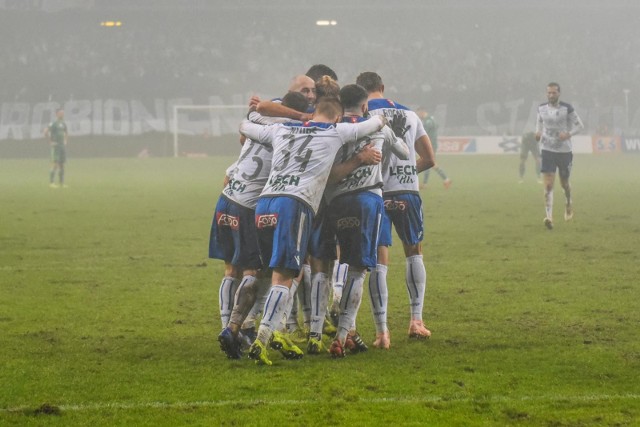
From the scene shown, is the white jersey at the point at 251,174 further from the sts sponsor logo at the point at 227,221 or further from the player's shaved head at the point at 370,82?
the player's shaved head at the point at 370,82

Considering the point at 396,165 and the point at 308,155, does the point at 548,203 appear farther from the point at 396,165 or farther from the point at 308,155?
the point at 308,155

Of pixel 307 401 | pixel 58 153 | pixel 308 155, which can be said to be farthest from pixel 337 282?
pixel 58 153

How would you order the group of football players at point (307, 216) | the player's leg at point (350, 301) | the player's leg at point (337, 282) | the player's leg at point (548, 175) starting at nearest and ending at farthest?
the group of football players at point (307, 216) → the player's leg at point (350, 301) → the player's leg at point (337, 282) → the player's leg at point (548, 175)

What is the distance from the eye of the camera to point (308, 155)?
7.09 m

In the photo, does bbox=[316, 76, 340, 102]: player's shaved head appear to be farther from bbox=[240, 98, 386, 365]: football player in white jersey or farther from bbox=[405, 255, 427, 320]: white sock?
bbox=[405, 255, 427, 320]: white sock

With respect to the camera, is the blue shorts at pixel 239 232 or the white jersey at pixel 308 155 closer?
the white jersey at pixel 308 155

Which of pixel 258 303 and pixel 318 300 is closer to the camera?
pixel 318 300

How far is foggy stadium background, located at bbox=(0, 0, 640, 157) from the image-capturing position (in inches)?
2205

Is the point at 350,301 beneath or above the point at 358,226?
beneath

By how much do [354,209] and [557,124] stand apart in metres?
11.3

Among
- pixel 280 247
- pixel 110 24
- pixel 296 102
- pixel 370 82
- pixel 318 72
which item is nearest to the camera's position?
pixel 280 247

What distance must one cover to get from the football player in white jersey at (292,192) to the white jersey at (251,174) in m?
0.36

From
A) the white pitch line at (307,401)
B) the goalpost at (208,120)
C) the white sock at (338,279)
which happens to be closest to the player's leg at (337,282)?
the white sock at (338,279)

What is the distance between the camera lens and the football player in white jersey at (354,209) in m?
7.29
